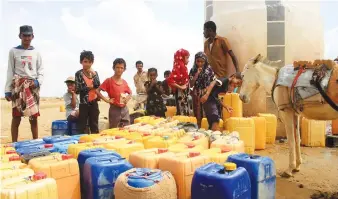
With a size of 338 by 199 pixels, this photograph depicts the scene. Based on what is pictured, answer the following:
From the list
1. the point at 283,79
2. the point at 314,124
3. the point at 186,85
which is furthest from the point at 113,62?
the point at 314,124

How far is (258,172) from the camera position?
2.95m

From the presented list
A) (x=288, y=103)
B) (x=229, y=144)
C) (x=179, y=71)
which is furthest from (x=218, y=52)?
(x=229, y=144)

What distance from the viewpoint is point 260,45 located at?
24.5 feet

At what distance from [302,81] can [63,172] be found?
10.3ft

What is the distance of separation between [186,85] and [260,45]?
206 centimetres

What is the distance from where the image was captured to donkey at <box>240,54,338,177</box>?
4.20 metres

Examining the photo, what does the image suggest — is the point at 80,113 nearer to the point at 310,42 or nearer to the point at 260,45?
the point at 260,45

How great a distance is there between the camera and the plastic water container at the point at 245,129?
5.98m

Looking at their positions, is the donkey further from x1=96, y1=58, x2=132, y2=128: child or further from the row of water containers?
x1=96, y1=58, x2=132, y2=128: child

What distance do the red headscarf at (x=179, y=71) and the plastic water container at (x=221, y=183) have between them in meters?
4.19

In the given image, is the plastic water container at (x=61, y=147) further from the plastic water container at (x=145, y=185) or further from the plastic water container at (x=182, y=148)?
the plastic water container at (x=145, y=185)

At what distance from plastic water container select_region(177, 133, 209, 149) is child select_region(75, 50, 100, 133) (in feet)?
7.17

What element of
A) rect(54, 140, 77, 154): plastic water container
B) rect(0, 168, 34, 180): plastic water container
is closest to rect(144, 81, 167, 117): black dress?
rect(54, 140, 77, 154): plastic water container

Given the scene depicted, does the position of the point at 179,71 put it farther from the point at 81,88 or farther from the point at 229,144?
the point at 229,144
